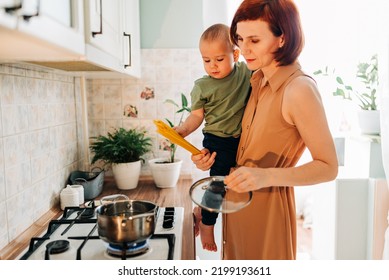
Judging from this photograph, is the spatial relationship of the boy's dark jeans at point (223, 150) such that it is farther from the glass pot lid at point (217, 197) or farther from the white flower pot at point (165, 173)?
the white flower pot at point (165, 173)

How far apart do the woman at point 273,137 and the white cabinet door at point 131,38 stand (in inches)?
18.3

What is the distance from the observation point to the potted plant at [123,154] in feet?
4.72

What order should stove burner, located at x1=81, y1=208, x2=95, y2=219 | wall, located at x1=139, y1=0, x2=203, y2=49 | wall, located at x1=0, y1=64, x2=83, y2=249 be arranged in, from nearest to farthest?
wall, located at x1=0, y1=64, x2=83, y2=249
stove burner, located at x1=81, y1=208, x2=95, y2=219
wall, located at x1=139, y1=0, x2=203, y2=49

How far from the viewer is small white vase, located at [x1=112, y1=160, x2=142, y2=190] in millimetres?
1440

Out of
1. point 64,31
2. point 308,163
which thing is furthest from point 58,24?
point 308,163

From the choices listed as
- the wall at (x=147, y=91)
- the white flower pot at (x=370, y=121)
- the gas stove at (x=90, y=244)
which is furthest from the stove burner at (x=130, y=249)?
the white flower pot at (x=370, y=121)

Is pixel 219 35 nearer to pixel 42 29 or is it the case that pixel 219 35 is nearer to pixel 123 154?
pixel 42 29

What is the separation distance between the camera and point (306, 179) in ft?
Result: 2.40

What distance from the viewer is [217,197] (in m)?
0.76

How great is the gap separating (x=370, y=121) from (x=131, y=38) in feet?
3.62

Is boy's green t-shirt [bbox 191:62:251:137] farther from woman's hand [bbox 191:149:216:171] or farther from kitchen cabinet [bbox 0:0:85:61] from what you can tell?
kitchen cabinet [bbox 0:0:85:61]

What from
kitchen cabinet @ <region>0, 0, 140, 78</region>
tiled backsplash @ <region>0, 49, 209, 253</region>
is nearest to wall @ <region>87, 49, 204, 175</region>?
tiled backsplash @ <region>0, 49, 209, 253</region>

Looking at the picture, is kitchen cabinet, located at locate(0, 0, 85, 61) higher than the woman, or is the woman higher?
kitchen cabinet, located at locate(0, 0, 85, 61)

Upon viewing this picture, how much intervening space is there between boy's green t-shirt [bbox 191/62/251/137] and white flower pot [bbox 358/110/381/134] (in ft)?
2.97
